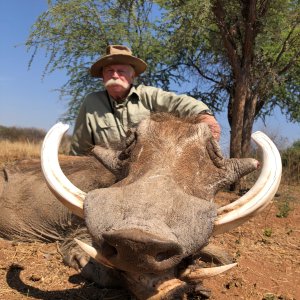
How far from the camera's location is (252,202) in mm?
2381

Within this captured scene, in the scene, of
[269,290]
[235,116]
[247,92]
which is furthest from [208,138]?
[247,92]

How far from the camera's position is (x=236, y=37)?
1121cm

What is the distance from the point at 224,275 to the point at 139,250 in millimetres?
1854

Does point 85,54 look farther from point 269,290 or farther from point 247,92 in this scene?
point 269,290

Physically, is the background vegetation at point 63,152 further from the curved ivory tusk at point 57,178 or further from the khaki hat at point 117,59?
the curved ivory tusk at point 57,178

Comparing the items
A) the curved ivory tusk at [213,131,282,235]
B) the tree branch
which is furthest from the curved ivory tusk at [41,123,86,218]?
the tree branch

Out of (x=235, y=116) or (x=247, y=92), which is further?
(x=247, y=92)

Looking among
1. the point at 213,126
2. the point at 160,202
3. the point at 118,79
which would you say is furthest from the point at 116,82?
the point at 160,202

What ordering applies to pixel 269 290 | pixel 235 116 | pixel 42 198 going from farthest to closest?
pixel 235 116, pixel 42 198, pixel 269 290

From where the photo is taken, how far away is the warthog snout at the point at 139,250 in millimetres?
1863

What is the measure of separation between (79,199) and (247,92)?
9.03 metres

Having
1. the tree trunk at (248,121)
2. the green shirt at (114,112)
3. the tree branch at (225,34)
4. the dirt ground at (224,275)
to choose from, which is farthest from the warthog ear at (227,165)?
the tree trunk at (248,121)

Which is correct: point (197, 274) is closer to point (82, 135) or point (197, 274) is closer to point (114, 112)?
point (114, 112)

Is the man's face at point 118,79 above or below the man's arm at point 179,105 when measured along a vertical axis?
above
